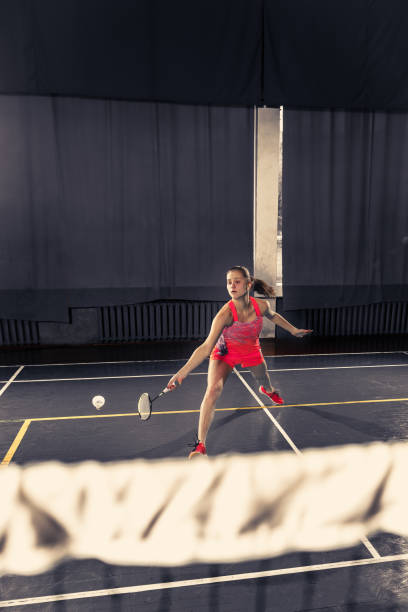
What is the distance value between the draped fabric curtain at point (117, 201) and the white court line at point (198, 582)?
576 centimetres

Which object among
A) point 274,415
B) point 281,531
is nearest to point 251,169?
point 274,415

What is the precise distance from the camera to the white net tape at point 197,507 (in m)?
2.65

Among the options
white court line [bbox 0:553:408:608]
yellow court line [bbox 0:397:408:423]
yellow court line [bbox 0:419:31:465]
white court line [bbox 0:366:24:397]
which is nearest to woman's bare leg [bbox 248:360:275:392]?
yellow court line [bbox 0:397:408:423]

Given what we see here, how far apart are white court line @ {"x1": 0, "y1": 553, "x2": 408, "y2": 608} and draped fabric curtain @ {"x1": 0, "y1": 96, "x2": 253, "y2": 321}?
576 centimetres

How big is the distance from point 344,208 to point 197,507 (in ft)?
21.6

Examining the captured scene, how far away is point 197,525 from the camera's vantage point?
284 cm

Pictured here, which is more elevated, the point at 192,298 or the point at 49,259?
the point at 49,259

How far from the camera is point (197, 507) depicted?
302cm

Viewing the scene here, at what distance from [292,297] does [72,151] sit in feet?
14.8

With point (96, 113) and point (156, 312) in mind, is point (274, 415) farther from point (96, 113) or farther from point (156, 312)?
point (96, 113)

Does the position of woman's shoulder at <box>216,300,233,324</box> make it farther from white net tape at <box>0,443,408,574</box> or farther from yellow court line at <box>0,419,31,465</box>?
yellow court line at <box>0,419,31,465</box>

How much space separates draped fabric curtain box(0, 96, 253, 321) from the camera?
7457 mm

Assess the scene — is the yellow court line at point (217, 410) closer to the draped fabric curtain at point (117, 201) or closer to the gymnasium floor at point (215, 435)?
the gymnasium floor at point (215, 435)

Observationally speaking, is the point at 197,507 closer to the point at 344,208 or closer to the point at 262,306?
the point at 262,306
